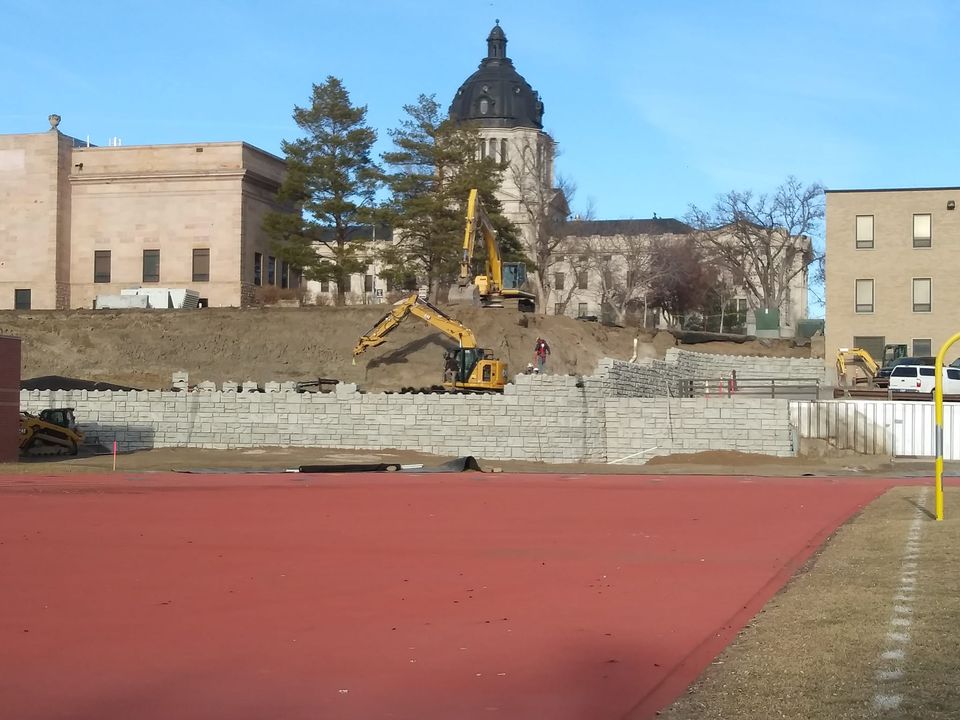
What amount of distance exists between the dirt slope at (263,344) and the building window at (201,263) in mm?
9495

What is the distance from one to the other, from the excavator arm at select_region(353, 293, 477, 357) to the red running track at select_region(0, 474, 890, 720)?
26.2 meters

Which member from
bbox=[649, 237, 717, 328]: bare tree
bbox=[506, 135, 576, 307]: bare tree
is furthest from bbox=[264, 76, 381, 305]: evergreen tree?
bbox=[649, 237, 717, 328]: bare tree

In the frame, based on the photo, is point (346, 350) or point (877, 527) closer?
point (877, 527)

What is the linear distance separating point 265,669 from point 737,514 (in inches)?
555

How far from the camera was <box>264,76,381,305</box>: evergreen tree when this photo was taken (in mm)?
74500

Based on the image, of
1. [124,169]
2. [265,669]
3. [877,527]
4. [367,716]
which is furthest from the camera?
[124,169]

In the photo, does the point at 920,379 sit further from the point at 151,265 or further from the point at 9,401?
the point at 151,265

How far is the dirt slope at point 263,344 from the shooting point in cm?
6100

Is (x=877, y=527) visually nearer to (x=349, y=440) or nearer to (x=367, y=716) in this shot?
(x=367, y=716)

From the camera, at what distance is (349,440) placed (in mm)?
41875

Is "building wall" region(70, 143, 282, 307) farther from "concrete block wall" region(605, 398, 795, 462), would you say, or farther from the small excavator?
"concrete block wall" region(605, 398, 795, 462)

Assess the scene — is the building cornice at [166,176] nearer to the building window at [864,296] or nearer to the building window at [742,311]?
the building window at [864,296]

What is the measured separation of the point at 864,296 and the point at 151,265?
42465mm

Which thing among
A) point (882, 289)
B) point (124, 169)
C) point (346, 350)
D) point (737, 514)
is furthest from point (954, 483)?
point (124, 169)
